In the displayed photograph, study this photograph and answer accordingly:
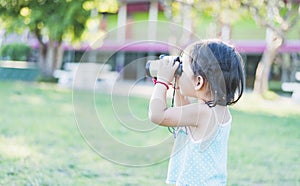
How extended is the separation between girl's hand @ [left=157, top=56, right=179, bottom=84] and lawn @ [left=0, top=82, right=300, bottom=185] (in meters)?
0.29

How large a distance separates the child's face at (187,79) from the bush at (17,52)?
1472 centimetres

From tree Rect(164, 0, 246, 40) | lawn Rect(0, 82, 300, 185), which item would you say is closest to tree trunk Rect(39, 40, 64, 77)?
tree Rect(164, 0, 246, 40)

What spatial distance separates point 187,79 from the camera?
56.9 inches

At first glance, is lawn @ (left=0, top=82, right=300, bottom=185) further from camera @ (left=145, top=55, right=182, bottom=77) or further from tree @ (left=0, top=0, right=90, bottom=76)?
tree @ (left=0, top=0, right=90, bottom=76)

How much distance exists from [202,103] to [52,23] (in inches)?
429

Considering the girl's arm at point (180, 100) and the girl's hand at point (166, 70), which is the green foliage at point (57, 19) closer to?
the girl's arm at point (180, 100)

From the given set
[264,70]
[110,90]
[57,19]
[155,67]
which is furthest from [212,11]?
[155,67]

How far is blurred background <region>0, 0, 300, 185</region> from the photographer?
7.66 feet

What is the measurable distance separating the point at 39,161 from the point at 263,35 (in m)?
14.1

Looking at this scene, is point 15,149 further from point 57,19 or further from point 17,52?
point 17,52

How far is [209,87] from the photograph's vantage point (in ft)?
4.78

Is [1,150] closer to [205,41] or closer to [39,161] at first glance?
[39,161]

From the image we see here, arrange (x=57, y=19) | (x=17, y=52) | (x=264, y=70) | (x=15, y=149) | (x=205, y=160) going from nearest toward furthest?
(x=205, y=160)
(x=15, y=149)
(x=264, y=70)
(x=57, y=19)
(x=17, y=52)

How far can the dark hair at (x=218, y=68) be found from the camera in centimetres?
143
